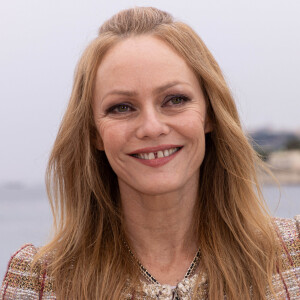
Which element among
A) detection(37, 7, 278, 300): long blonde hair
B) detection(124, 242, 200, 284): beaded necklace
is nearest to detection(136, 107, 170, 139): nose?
detection(37, 7, 278, 300): long blonde hair

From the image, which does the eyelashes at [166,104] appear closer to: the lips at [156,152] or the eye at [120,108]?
the eye at [120,108]

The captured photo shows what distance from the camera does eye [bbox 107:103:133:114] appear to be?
2908 millimetres

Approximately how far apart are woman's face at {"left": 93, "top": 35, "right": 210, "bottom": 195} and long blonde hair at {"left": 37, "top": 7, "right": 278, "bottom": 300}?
92 millimetres

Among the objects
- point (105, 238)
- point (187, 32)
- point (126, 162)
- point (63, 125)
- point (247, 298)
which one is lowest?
point (247, 298)

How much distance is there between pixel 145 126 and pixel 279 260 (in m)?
0.74

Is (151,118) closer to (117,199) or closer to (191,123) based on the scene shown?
(191,123)

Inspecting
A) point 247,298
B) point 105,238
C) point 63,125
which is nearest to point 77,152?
point 63,125

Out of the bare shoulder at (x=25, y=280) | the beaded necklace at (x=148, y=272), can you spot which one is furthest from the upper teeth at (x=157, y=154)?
the bare shoulder at (x=25, y=280)

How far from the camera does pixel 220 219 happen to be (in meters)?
3.10

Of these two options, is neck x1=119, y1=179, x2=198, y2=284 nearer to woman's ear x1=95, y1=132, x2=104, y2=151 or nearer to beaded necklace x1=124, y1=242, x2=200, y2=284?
beaded necklace x1=124, y1=242, x2=200, y2=284

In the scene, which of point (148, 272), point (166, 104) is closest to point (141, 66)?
point (166, 104)

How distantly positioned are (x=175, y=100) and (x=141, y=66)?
0.18m

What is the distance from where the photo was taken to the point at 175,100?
9.53 ft

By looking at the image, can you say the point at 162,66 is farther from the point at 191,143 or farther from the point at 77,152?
the point at 77,152
